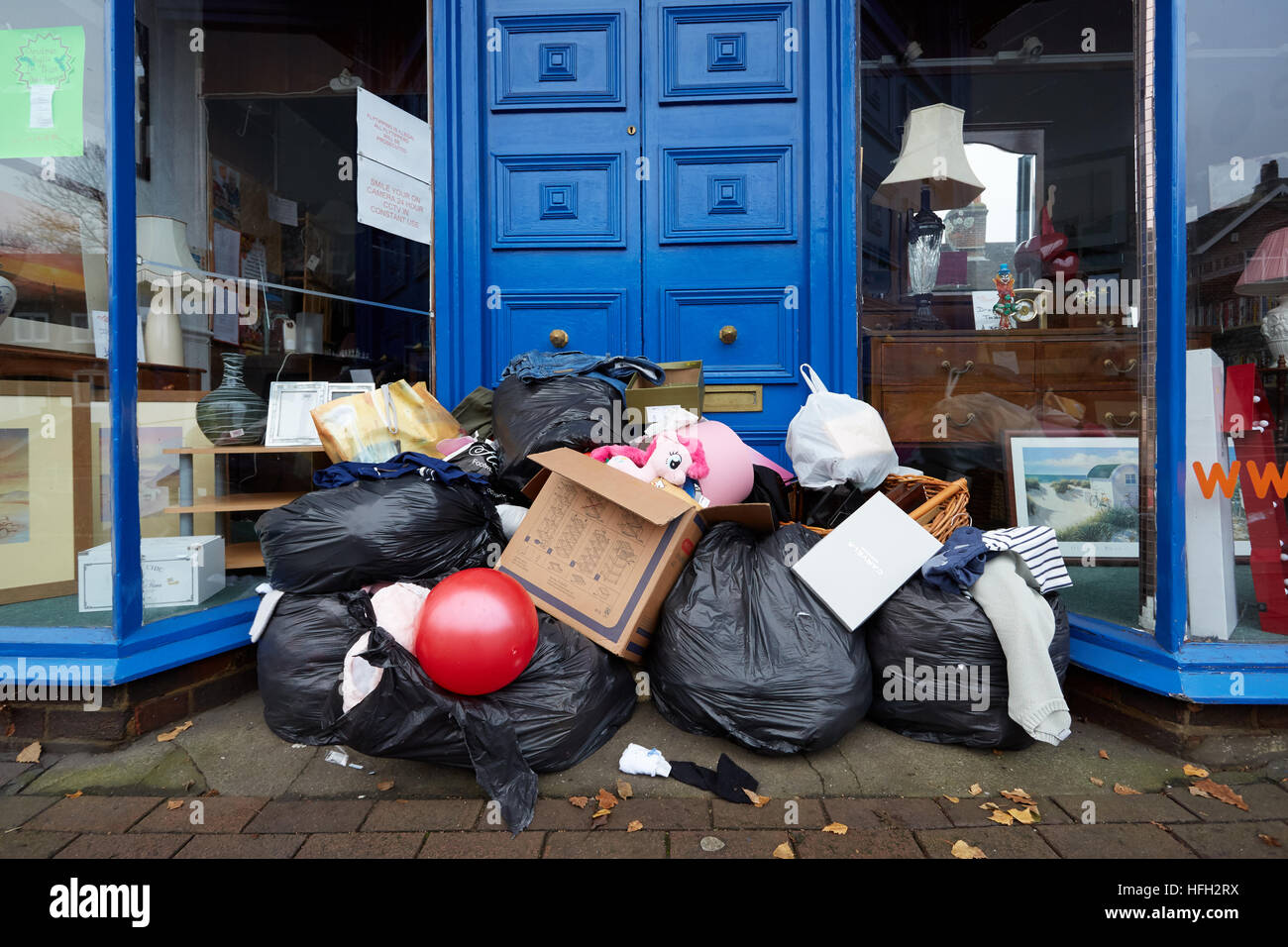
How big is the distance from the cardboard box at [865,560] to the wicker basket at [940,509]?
0.15 meters

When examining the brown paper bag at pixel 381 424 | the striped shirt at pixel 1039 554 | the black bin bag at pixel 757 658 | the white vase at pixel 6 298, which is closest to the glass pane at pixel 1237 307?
the striped shirt at pixel 1039 554

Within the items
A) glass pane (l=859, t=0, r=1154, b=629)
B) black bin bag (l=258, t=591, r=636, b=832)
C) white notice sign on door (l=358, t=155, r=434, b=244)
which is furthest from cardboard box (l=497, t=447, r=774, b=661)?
→ white notice sign on door (l=358, t=155, r=434, b=244)

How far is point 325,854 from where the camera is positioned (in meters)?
1.58

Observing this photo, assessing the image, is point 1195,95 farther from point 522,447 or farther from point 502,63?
point 502,63

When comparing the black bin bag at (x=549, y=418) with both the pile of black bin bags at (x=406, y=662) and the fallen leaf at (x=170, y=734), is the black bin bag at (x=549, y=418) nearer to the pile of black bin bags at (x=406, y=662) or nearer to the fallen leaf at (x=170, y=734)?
the pile of black bin bags at (x=406, y=662)

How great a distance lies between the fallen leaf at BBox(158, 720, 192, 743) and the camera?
7.11 feet

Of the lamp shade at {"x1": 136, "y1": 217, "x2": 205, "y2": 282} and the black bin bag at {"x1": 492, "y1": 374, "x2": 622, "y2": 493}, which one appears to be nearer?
the black bin bag at {"x1": 492, "y1": 374, "x2": 622, "y2": 493}

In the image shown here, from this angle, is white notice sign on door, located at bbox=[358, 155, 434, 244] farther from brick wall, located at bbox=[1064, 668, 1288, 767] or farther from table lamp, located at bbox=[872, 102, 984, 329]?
brick wall, located at bbox=[1064, 668, 1288, 767]

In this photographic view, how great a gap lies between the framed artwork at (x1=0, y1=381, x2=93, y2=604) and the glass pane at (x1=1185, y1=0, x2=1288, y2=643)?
391 centimetres

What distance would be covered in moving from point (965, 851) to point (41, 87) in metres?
3.68

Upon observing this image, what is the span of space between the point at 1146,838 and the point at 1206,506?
3.66ft

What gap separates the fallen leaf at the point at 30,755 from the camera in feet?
6.82

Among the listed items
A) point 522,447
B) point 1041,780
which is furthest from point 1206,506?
point 522,447
